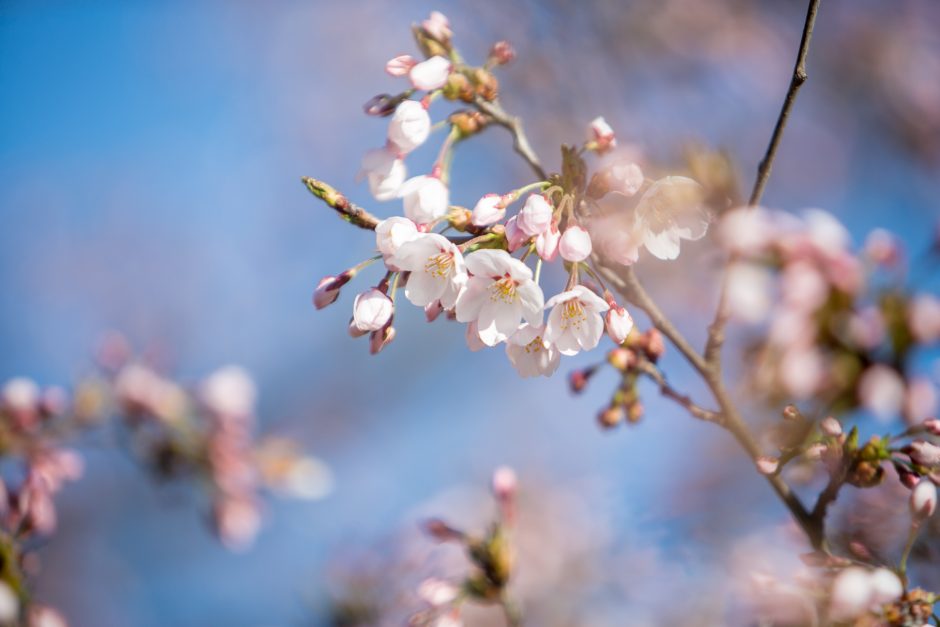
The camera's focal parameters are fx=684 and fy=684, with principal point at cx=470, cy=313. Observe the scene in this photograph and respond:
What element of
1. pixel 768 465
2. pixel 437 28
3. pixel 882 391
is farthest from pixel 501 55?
pixel 882 391

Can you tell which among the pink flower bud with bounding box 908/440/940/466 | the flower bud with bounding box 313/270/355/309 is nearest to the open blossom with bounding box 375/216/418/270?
the flower bud with bounding box 313/270/355/309

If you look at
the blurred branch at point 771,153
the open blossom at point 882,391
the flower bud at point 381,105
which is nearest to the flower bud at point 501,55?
the flower bud at point 381,105

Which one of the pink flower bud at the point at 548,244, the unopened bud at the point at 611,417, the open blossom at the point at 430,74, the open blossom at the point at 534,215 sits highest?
the open blossom at the point at 430,74

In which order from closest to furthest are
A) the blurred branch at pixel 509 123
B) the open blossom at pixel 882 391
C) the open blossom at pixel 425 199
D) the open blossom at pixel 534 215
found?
the open blossom at pixel 534 215, the open blossom at pixel 425 199, the blurred branch at pixel 509 123, the open blossom at pixel 882 391

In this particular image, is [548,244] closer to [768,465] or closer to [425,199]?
[425,199]

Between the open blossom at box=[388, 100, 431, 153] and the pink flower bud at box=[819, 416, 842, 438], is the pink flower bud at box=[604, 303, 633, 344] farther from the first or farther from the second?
the open blossom at box=[388, 100, 431, 153]

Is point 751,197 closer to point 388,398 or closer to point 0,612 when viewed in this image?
point 0,612

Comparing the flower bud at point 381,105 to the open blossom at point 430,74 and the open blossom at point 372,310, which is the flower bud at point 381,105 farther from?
the open blossom at point 372,310
